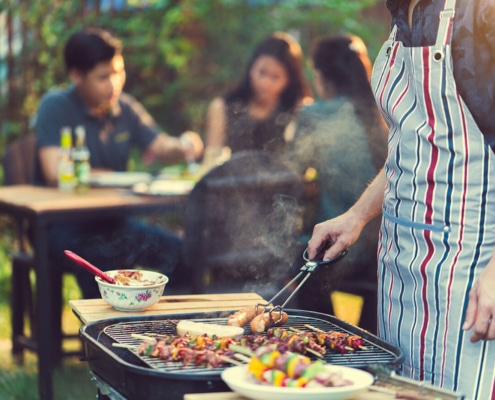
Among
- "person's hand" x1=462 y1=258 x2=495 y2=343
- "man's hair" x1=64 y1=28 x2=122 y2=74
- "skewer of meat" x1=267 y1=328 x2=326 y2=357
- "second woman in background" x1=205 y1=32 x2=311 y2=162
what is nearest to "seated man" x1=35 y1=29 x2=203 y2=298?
"man's hair" x1=64 y1=28 x2=122 y2=74

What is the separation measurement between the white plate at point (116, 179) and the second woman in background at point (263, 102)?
1.05 meters

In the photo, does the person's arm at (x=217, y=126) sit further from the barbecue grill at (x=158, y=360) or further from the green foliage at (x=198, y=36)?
the barbecue grill at (x=158, y=360)

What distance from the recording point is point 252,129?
613 centimetres

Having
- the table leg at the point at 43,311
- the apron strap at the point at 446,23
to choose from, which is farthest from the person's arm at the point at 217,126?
the apron strap at the point at 446,23

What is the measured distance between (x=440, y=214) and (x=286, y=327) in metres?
0.57

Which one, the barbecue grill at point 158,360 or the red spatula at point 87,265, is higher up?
the red spatula at point 87,265

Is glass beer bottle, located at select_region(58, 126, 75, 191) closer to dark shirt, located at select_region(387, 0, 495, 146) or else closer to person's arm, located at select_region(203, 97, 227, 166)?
person's arm, located at select_region(203, 97, 227, 166)

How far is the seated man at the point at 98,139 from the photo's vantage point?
471 centimetres

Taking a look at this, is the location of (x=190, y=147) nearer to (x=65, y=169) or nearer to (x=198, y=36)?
(x=65, y=169)

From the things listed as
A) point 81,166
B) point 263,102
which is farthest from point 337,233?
point 263,102

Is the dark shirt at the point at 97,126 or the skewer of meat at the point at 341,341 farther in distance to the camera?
the dark shirt at the point at 97,126

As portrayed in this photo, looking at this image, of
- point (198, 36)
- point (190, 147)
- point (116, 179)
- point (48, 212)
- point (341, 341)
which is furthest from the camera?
point (198, 36)

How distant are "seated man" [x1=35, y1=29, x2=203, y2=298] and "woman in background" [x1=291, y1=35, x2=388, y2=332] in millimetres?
921

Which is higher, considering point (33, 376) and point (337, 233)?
point (337, 233)
